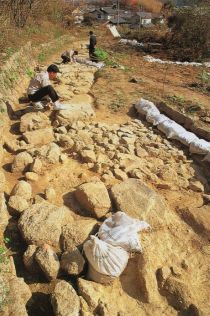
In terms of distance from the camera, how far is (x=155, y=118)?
7.72 meters

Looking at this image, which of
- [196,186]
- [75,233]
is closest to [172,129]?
[196,186]

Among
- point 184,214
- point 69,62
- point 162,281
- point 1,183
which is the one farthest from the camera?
point 69,62

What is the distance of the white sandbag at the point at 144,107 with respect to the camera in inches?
317

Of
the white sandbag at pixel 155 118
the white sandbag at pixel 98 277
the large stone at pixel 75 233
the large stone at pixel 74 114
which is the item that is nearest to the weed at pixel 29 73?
the large stone at pixel 74 114

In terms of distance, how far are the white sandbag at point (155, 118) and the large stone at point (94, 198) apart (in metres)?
3.14

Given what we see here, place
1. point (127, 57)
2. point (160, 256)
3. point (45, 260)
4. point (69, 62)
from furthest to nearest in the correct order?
point (127, 57)
point (69, 62)
point (160, 256)
point (45, 260)

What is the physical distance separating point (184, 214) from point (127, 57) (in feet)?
39.7

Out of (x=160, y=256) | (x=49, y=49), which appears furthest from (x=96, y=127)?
(x=49, y=49)

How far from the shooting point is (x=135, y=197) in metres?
4.90

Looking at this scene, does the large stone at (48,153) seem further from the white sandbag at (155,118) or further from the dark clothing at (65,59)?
the dark clothing at (65,59)

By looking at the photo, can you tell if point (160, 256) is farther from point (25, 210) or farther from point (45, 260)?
point (25, 210)

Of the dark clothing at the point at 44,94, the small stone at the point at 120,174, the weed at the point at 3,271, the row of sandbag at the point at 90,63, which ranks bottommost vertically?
the row of sandbag at the point at 90,63

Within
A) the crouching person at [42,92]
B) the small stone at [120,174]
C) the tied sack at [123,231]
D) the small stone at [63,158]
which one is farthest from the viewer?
the crouching person at [42,92]

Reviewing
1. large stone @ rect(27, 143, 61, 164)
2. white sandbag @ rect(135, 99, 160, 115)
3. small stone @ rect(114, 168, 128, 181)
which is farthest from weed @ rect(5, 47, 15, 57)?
small stone @ rect(114, 168, 128, 181)
